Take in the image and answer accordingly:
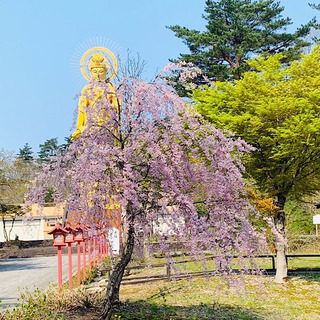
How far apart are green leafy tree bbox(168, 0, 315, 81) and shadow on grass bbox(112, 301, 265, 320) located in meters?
18.8

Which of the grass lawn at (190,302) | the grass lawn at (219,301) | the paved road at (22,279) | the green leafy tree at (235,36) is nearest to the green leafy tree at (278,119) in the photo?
the grass lawn at (219,301)

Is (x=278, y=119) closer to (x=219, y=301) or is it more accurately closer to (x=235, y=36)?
(x=219, y=301)

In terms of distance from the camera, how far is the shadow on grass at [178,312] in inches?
286

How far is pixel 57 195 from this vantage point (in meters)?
6.64

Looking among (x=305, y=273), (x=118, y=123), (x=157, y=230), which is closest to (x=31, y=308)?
(x=157, y=230)

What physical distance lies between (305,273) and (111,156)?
11.3 metres

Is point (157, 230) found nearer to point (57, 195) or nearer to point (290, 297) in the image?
point (57, 195)

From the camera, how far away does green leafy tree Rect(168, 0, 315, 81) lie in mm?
26984

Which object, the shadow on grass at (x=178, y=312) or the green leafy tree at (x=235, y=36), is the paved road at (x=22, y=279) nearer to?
the shadow on grass at (x=178, y=312)

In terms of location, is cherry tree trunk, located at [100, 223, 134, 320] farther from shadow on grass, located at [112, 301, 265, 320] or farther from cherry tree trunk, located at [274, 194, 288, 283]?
cherry tree trunk, located at [274, 194, 288, 283]

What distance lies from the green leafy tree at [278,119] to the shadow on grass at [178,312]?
4391 millimetres

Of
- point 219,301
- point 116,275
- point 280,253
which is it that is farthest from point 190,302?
point 280,253

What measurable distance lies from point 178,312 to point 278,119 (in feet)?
20.2

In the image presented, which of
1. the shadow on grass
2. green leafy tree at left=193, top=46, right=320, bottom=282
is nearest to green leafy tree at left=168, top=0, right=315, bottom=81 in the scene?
green leafy tree at left=193, top=46, right=320, bottom=282
